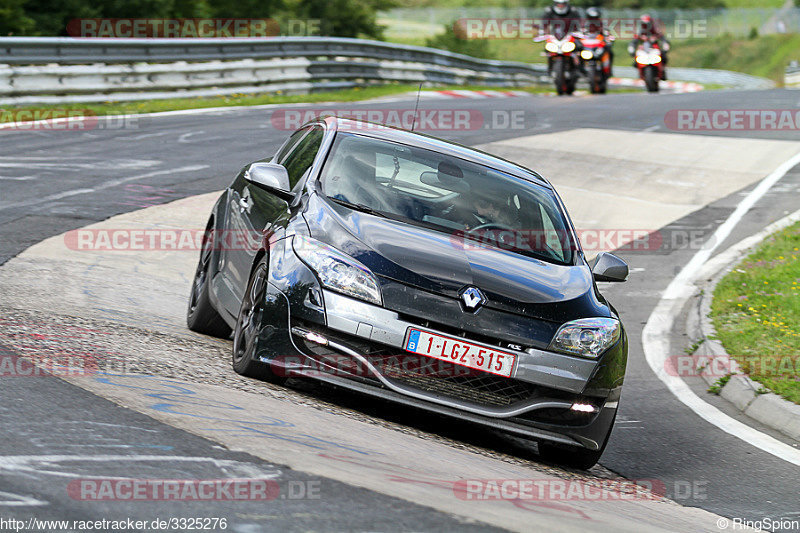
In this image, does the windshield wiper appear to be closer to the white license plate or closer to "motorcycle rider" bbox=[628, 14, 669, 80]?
the white license plate

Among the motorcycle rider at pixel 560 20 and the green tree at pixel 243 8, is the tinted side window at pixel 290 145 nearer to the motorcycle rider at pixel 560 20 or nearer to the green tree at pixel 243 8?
the motorcycle rider at pixel 560 20

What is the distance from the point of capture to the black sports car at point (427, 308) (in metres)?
5.55

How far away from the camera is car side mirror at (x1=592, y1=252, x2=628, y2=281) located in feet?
22.3

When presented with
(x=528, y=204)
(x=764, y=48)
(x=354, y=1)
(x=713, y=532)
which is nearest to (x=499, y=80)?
(x=354, y=1)

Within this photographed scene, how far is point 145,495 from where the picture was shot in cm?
381

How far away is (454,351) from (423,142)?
2.15 metres

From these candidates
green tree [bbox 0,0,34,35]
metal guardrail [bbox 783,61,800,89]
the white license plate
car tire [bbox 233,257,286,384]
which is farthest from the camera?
metal guardrail [bbox 783,61,800,89]

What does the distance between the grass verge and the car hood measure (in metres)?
2.52

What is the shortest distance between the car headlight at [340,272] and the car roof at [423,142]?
5.19 feet

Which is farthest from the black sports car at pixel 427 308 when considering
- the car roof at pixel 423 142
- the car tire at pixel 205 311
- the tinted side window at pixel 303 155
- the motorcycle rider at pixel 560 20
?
the motorcycle rider at pixel 560 20

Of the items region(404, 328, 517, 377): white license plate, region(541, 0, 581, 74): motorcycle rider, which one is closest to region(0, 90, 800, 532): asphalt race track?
region(404, 328, 517, 377): white license plate

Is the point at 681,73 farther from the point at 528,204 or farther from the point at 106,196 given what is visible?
the point at 528,204

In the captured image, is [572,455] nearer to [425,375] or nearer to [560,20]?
[425,375]

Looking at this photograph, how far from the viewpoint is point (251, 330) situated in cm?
592
